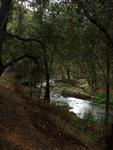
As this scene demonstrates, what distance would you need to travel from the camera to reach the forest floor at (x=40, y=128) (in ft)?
49.4

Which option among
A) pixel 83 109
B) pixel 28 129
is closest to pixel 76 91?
pixel 83 109

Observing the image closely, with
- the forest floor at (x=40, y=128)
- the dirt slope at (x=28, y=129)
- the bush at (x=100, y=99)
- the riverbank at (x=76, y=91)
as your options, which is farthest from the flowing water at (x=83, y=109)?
the dirt slope at (x=28, y=129)

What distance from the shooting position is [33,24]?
2412cm

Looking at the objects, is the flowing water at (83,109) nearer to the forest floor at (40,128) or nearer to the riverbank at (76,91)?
the riverbank at (76,91)

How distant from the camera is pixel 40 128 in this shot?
1719 centimetres

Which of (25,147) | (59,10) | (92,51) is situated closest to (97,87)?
(92,51)

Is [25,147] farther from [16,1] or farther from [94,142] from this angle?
[16,1]

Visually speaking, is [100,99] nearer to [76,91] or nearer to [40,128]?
[76,91]

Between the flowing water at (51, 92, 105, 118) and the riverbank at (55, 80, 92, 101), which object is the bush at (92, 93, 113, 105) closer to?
the riverbank at (55, 80, 92, 101)

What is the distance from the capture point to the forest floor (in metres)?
15.1

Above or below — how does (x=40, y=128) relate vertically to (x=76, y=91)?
below

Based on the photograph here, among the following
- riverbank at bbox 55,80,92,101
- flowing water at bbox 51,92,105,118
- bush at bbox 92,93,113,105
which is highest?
riverbank at bbox 55,80,92,101

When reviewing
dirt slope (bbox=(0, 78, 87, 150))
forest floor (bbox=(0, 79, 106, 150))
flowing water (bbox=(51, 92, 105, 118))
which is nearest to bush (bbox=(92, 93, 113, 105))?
flowing water (bbox=(51, 92, 105, 118))

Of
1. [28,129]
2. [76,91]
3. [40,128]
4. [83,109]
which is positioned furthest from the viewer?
[76,91]
